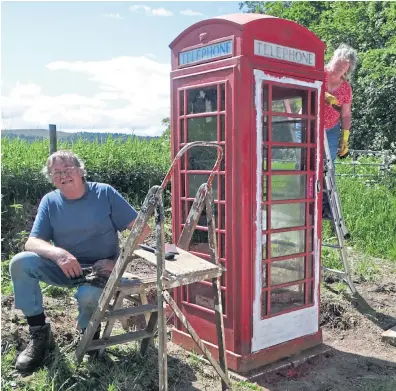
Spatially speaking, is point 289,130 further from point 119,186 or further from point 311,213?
point 119,186

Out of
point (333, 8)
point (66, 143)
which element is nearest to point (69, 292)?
point (66, 143)

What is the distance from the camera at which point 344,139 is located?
17.7 ft

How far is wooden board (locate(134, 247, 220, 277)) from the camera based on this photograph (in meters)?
2.99

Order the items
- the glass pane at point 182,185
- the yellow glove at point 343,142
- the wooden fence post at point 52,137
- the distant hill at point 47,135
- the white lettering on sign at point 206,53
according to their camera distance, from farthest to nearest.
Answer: the distant hill at point 47,135 < the wooden fence post at point 52,137 < the yellow glove at point 343,142 < the glass pane at point 182,185 < the white lettering on sign at point 206,53

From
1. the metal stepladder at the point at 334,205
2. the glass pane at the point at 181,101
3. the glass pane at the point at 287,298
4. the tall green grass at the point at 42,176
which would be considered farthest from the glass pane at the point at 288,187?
the tall green grass at the point at 42,176

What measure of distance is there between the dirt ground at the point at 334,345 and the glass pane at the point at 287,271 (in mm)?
705

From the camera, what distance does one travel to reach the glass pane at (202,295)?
155 inches

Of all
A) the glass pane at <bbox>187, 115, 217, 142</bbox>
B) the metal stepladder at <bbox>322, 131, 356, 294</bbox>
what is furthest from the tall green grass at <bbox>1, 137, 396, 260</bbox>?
the glass pane at <bbox>187, 115, 217, 142</bbox>

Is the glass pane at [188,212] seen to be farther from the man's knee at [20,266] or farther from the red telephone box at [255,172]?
the man's knee at [20,266]

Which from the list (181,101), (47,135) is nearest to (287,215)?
(181,101)

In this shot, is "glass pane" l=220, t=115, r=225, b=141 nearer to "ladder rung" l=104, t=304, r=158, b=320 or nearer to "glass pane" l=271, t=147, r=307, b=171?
"glass pane" l=271, t=147, r=307, b=171

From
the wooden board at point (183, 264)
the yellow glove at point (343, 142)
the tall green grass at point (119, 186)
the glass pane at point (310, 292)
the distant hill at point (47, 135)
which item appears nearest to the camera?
the wooden board at point (183, 264)

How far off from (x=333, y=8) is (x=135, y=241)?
1977 cm

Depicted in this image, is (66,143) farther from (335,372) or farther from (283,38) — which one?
(335,372)
